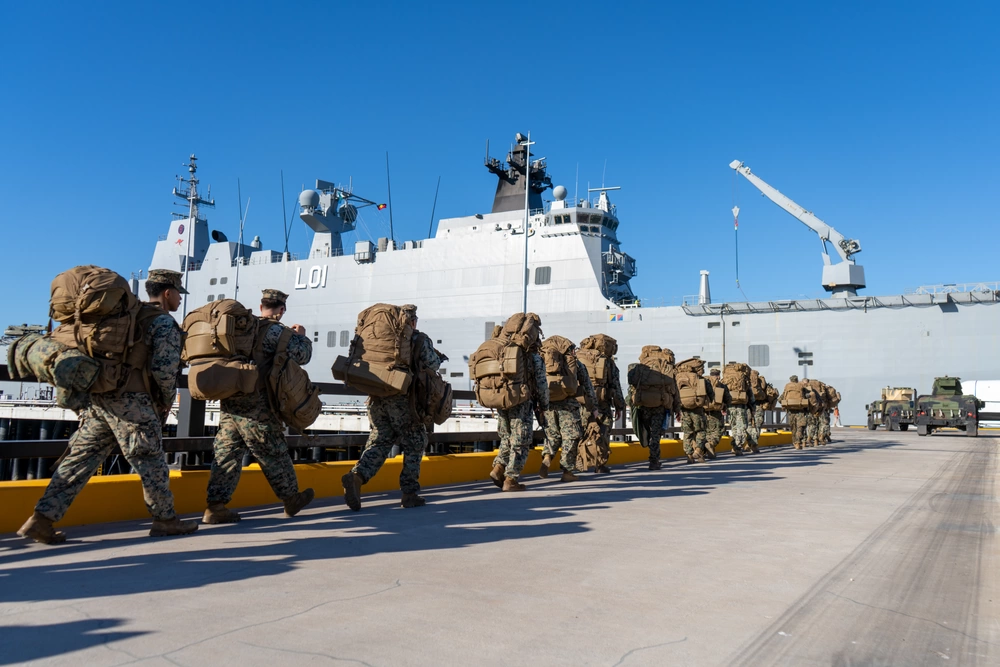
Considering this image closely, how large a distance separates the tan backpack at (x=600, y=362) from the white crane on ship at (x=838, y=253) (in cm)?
2201

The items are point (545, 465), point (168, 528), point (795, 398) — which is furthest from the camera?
point (795, 398)

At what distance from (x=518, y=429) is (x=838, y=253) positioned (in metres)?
29.8

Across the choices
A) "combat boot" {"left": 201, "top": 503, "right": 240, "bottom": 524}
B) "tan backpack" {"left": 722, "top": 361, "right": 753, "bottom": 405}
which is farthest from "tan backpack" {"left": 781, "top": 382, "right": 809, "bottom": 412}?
"combat boot" {"left": 201, "top": 503, "right": 240, "bottom": 524}

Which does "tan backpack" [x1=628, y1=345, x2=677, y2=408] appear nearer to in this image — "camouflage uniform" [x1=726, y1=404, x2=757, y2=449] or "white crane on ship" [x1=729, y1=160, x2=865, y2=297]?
"camouflage uniform" [x1=726, y1=404, x2=757, y2=449]

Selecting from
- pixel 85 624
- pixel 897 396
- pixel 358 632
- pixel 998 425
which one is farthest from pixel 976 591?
pixel 998 425

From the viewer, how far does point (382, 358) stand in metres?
5.02

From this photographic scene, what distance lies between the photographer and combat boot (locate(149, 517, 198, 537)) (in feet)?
12.8

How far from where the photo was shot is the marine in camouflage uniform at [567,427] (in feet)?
24.7

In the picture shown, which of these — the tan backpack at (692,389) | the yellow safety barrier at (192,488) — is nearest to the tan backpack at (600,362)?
the yellow safety barrier at (192,488)

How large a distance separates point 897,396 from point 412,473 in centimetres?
2396

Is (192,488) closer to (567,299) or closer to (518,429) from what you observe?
(518,429)

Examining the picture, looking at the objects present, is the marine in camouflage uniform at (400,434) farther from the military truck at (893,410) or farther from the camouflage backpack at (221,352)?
the military truck at (893,410)

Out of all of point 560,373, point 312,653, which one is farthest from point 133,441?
point 560,373

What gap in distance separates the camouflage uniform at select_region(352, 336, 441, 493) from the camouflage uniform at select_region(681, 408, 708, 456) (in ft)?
21.7
